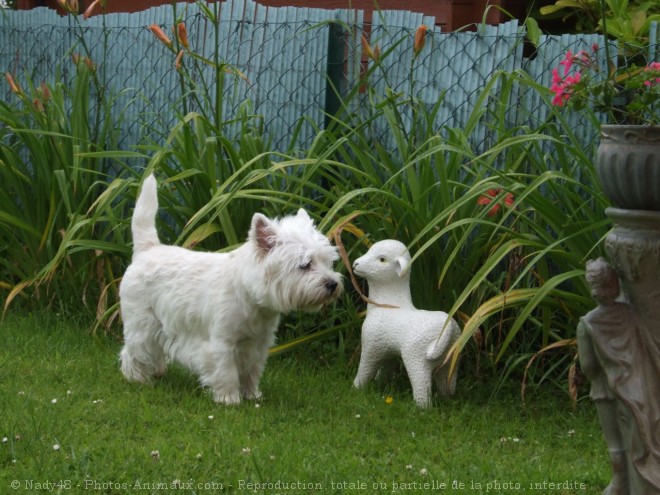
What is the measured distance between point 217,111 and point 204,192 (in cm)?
51

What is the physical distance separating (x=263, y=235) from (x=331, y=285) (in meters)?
0.39

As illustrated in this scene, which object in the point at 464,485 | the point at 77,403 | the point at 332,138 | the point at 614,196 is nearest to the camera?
the point at 614,196

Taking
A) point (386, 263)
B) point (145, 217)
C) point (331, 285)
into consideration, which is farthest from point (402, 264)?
point (145, 217)

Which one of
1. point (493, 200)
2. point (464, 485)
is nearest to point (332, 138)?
point (493, 200)

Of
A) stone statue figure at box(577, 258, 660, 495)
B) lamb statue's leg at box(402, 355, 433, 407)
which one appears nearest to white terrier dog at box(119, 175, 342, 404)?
lamb statue's leg at box(402, 355, 433, 407)

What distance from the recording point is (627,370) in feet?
10.7

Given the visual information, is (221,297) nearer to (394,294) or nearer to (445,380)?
(394,294)

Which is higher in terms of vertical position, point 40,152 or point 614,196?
point 614,196

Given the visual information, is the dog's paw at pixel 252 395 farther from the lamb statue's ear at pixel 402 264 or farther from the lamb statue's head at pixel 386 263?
the lamb statue's ear at pixel 402 264

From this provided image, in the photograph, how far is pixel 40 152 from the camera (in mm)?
6992

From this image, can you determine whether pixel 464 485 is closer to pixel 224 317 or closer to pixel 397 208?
pixel 224 317

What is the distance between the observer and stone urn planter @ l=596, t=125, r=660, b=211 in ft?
10.2

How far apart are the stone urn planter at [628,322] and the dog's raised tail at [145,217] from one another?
259cm

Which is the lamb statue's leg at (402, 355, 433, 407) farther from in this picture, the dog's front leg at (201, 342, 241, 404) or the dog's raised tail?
the dog's raised tail
